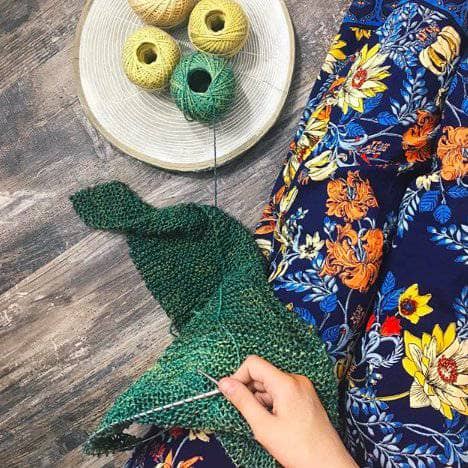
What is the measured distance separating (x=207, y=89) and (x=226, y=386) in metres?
0.46

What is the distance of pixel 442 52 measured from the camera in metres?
0.71

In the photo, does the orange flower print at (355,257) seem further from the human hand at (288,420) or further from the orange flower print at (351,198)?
the human hand at (288,420)

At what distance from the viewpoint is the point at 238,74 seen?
868 mm

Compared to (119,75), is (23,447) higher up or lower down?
lower down

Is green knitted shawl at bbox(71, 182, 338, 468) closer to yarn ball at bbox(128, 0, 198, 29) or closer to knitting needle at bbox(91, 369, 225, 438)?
knitting needle at bbox(91, 369, 225, 438)

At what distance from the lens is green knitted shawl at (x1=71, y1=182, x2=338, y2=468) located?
2.14 feet

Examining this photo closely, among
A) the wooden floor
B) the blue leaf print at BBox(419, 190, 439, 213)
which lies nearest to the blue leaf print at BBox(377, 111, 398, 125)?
the blue leaf print at BBox(419, 190, 439, 213)

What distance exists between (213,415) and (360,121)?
1.47ft

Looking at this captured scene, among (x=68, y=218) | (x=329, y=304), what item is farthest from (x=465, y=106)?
(x=68, y=218)

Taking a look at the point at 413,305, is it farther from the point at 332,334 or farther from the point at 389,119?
the point at 389,119

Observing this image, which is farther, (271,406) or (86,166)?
(86,166)

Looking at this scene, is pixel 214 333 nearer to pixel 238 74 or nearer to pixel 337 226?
pixel 337 226

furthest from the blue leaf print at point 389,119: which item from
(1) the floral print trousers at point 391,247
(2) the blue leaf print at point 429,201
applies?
(2) the blue leaf print at point 429,201

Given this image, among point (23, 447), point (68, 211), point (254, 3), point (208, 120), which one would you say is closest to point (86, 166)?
point (68, 211)
